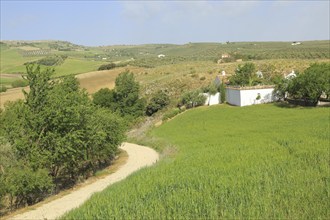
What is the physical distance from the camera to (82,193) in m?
26.4

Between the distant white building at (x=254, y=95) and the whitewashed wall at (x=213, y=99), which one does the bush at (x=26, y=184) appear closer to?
the distant white building at (x=254, y=95)

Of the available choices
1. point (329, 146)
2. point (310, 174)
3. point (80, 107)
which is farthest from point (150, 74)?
point (310, 174)

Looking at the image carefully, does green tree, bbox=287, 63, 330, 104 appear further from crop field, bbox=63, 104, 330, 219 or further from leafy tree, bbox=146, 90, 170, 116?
leafy tree, bbox=146, 90, 170, 116

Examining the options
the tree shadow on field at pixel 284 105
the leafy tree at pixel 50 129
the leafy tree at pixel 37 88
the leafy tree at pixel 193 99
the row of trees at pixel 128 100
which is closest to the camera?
the leafy tree at pixel 50 129

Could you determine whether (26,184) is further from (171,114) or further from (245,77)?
(245,77)

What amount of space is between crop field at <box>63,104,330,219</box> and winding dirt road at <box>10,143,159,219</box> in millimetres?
3386

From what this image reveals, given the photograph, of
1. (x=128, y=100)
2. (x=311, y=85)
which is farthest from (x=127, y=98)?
(x=311, y=85)

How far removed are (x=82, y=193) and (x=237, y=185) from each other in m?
12.8

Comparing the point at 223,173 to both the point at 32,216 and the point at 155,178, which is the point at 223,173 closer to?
the point at 155,178

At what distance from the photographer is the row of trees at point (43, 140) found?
25.4 meters

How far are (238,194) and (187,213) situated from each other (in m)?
2.85

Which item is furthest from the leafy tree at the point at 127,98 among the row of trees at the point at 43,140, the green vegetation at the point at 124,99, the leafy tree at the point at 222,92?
the row of trees at the point at 43,140

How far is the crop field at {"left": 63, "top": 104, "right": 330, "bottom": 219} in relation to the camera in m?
14.8

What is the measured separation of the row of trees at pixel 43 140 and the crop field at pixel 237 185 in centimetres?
742
